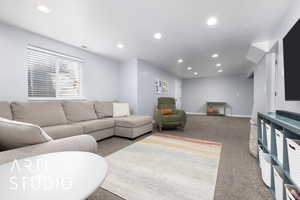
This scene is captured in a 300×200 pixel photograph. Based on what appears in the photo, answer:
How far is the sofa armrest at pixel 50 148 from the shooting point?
36.8 inches

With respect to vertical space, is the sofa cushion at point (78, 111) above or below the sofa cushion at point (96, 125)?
above

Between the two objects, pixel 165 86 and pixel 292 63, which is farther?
pixel 165 86

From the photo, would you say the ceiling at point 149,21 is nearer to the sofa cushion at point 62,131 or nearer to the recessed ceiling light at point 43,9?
the recessed ceiling light at point 43,9

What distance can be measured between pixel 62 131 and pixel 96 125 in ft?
2.29

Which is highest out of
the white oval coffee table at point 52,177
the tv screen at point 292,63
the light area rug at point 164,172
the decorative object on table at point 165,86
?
the decorative object on table at point 165,86

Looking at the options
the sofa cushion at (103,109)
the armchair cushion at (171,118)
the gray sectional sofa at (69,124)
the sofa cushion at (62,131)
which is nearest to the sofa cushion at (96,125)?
the gray sectional sofa at (69,124)

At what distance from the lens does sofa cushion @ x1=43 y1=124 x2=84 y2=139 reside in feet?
6.62

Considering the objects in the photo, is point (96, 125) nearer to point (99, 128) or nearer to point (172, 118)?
point (99, 128)

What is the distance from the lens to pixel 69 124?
8.28 ft

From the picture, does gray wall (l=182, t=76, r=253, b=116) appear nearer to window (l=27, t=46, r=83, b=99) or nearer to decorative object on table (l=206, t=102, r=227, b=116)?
decorative object on table (l=206, t=102, r=227, b=116)

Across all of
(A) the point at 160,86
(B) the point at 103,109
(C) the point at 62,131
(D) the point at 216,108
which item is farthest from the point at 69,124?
(D) the point at 216,108

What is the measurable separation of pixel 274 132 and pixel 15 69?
4.04 metres

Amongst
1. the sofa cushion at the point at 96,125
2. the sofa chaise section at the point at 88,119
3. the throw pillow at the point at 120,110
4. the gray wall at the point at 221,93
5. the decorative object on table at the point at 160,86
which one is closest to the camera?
the sofa cushion at the point at 96,125

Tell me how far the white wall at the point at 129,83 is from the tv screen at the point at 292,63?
134 inches
